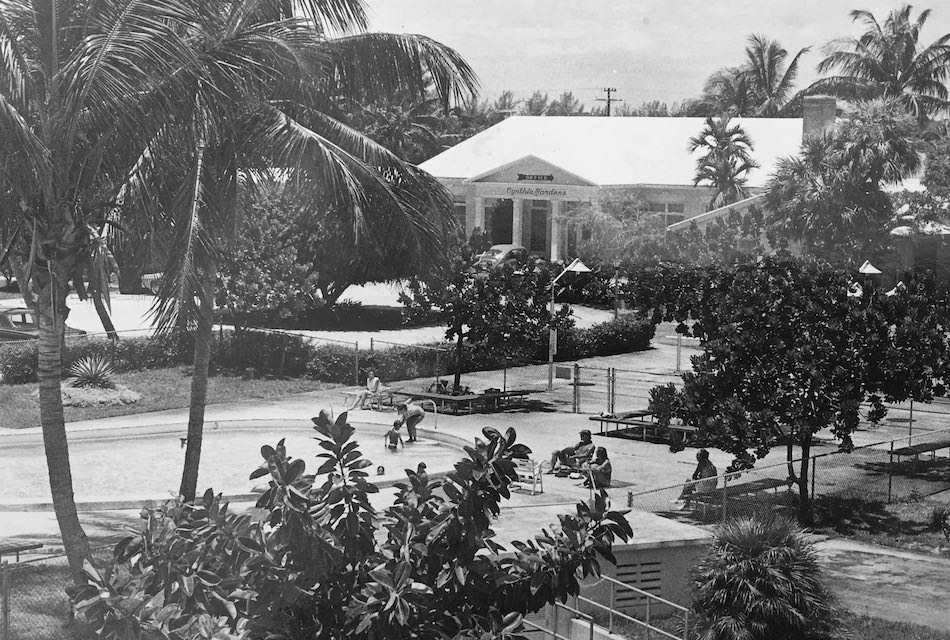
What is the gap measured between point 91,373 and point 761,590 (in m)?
18.6

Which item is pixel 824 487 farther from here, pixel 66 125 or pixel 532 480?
pixel 66 125

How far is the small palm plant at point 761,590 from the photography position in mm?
12750

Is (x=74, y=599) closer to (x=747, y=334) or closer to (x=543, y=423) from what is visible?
(x=747, y=334)

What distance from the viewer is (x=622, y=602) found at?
555 inches

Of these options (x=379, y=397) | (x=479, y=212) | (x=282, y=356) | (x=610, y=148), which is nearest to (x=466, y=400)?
(x=379, y=397)

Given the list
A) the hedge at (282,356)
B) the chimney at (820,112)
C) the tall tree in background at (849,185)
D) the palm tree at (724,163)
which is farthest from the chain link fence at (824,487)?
the chimney at (820,112)

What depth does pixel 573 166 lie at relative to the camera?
2126 inches

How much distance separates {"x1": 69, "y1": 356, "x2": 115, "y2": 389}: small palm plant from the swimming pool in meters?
3.93

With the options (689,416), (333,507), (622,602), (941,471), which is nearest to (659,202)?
(941,471)

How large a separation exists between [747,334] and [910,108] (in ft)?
108

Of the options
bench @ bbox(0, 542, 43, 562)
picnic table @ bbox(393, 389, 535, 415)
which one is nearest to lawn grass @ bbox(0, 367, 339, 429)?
picnic table @ bbox(393, 389, 535, 415)

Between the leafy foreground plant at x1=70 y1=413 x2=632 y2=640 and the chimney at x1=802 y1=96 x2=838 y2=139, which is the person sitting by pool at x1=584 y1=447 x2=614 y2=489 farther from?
the chimney at x1=802 y1=96 x2=838 y2=139

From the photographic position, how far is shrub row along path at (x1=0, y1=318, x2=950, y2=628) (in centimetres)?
1549

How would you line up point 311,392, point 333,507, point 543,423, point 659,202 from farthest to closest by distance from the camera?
1. point 659,202
2. point 311,392
3. point 543,423
4. point 333,507
